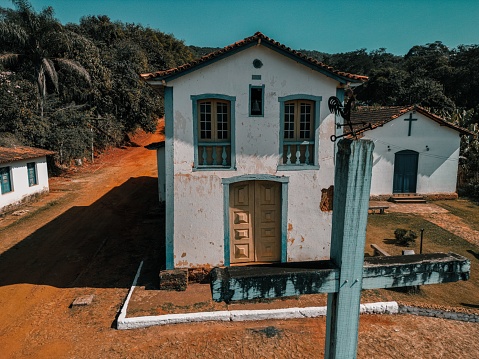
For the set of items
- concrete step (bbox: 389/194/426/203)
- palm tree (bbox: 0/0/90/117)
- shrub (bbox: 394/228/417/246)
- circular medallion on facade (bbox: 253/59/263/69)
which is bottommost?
shrub (bbox: 394/228/417/246)

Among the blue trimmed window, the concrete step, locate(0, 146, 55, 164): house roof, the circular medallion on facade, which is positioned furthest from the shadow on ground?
the concrete step

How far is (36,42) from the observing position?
2331 cm

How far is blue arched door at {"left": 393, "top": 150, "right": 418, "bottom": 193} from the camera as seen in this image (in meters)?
18.5

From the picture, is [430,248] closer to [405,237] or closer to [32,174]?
[405,237]

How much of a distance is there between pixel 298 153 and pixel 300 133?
53 cm

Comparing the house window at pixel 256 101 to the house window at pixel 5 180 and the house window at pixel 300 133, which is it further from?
the house window at pixel 5 180

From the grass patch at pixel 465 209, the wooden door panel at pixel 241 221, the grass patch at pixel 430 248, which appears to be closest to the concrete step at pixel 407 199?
the grass patch at pixel 465 209

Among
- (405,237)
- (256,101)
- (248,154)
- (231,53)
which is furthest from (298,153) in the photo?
(405,237)

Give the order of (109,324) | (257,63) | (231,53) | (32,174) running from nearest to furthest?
(109,324)
(231,53)
(257,63)
(32,174)

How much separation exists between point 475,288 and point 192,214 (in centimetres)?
766

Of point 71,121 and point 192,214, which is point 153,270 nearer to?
point 192,214

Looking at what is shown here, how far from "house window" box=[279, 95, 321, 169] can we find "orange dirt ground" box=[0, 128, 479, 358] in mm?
3896

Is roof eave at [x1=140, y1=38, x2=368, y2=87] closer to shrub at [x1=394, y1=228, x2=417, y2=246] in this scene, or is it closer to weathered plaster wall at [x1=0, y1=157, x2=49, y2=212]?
shrub at [x1=394, y1=228, x2=417, y2=246]

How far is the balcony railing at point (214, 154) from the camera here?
856 centimetres
